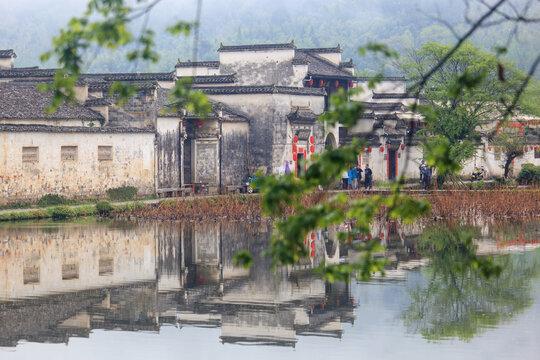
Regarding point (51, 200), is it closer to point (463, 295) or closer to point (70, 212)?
point (70, 212)

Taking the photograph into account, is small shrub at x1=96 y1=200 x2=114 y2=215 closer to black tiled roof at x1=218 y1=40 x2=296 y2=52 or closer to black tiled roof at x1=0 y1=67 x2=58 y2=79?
black tiled roof at x1=0 y1=67 x2=58 y2=79

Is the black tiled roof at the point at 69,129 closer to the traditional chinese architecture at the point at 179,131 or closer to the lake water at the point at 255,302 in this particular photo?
→ the traditional chinese architecture at the point at 179,131

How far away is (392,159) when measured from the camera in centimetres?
4275

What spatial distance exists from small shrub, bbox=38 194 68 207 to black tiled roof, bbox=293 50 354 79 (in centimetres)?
1599

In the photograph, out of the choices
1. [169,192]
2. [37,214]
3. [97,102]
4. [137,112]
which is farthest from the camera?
[169,192]

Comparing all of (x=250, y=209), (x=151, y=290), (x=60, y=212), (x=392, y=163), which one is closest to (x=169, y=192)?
(x=250, y=209)

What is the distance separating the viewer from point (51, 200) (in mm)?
27797

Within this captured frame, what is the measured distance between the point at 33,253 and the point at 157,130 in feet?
43.5

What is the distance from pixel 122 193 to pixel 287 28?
317 feet

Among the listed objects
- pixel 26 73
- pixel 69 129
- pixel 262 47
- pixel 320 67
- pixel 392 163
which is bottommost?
pixel 392 163

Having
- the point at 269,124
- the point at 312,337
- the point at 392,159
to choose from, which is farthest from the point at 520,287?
the point at 392,159

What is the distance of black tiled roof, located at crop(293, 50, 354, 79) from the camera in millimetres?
41625

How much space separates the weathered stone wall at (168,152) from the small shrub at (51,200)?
418cm

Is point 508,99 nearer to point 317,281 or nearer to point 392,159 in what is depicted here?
point 392,159
